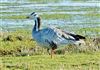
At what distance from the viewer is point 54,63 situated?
38.4 feet

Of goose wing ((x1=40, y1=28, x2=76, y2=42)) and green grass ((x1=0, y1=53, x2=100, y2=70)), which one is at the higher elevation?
goose wing ((x1=40, y1=28, x2=76, y2=42))

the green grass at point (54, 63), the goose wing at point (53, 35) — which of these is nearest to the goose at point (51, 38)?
the goose wing at point (53, 35)

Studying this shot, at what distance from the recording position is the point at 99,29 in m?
23.9

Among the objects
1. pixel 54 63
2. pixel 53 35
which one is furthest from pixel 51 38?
pixel 54 63

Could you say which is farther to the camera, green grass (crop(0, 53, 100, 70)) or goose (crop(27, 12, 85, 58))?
goose (crop(27, 12, 85, 58))

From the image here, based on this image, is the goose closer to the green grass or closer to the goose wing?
the goose wing

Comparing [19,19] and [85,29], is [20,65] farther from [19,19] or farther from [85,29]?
[19,19]

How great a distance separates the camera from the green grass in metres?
10.8

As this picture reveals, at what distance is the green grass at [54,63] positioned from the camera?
10773 millimetres

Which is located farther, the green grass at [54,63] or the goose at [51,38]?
the goose at [51,38]

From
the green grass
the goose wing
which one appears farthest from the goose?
the green grass

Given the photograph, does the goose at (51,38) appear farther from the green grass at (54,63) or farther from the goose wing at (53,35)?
the green grass at (54,63)

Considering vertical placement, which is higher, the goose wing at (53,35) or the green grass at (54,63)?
A: the goose wing at (53,35)

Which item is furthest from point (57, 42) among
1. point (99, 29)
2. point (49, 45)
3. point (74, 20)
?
point (74, 20)
